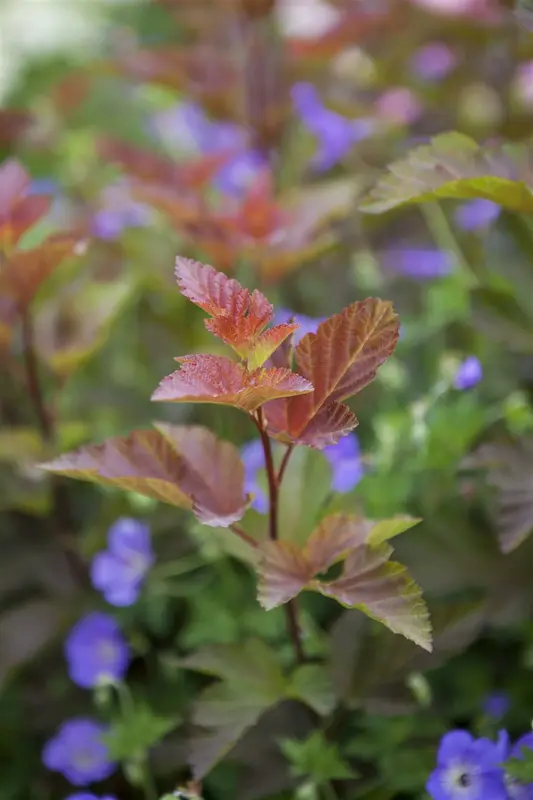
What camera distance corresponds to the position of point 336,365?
585 mm

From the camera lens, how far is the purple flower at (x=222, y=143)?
1.27 m

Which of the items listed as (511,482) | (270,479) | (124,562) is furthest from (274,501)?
(124,562)

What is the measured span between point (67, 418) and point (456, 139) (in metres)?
0.63

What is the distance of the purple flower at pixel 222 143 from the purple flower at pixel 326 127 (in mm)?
94

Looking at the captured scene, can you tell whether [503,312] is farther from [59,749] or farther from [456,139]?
[59,749]

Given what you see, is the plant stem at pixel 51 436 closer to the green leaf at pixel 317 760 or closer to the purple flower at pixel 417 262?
the green leaf at pixel 317 760

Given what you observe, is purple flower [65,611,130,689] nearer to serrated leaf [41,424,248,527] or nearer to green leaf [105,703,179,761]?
green leaf [105,703,179,761]

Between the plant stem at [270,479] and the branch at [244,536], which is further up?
the plant stem at [270,479]

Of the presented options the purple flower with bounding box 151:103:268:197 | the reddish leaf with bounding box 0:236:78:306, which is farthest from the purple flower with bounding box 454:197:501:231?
the reddish leaf with bounding box 0:236:78:306

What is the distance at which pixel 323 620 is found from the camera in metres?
0.94

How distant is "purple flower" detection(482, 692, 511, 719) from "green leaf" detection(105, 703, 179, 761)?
31 cm

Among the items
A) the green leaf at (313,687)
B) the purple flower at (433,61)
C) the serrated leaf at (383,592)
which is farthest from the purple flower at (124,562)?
the purple flower at (433,61)

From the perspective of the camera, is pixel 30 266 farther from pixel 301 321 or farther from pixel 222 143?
pixel 222 143

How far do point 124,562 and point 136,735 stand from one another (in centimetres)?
18
